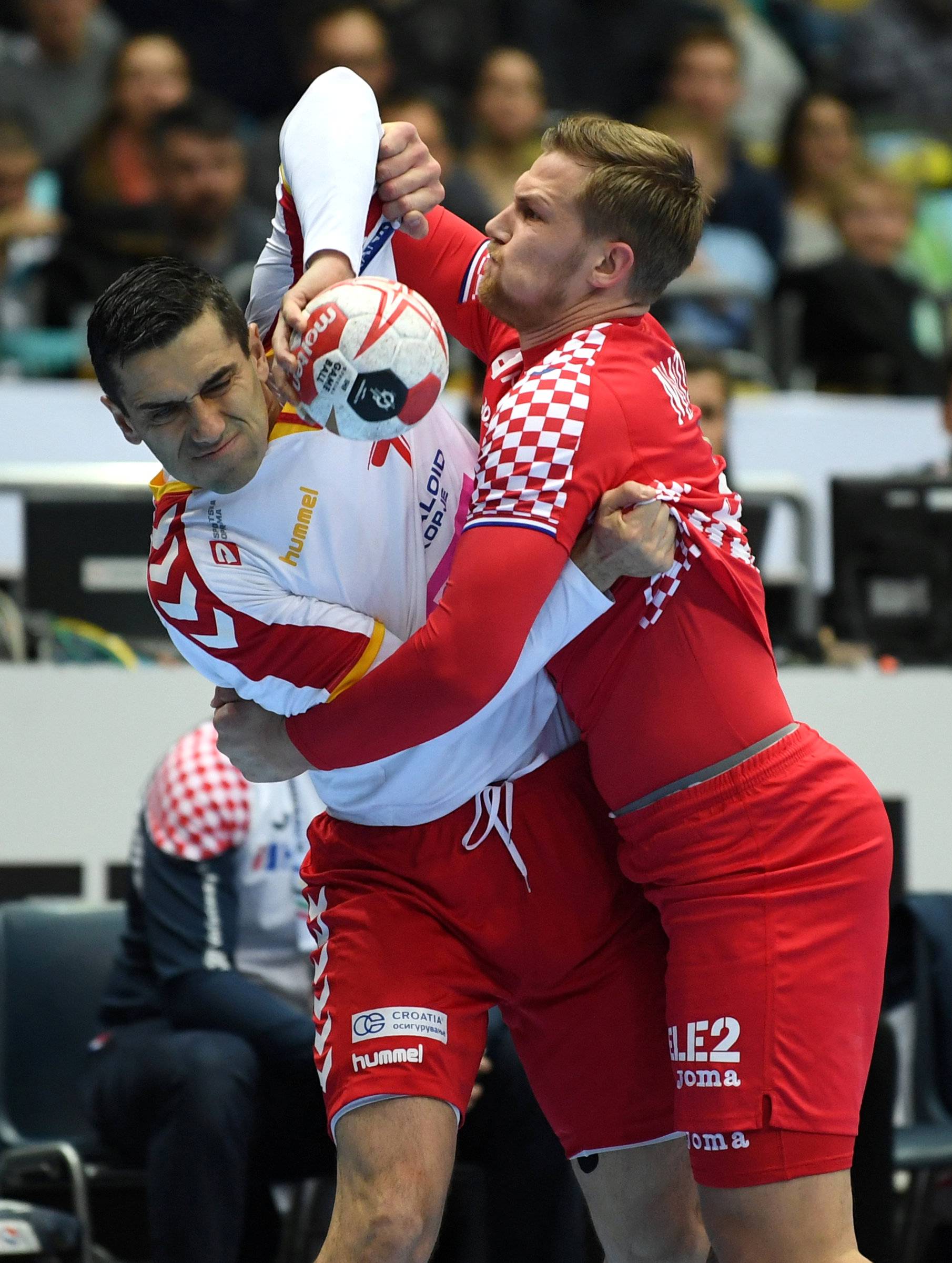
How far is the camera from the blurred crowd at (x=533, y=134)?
24.8 feet

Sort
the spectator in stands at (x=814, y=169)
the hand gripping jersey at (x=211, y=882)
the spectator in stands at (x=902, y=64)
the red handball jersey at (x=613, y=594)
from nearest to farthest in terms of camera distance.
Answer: the red handball jersey at (x=613, y=594) < the hand gripping jersey at (x=211, y=882) < the spectator in stands at (x=814, y=169) < the spectator in stands at (x=902, y=64)

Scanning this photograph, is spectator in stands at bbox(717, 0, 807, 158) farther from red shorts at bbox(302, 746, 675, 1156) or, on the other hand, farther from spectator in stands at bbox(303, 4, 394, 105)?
red shorts at bbox(302, 746, 675, 1156)

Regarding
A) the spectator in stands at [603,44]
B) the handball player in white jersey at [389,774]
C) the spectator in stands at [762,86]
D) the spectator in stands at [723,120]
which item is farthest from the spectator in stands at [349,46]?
the handball player in white jersey at [389,774]

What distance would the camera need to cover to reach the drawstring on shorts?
2998 mm

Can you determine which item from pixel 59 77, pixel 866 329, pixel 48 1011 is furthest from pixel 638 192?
pixel 59 77

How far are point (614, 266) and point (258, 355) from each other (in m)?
0.59

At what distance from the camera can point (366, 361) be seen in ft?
8.28

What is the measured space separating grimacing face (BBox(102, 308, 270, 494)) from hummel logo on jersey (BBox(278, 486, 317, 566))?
0.09 metres

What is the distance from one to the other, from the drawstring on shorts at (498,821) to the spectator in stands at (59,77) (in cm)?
626

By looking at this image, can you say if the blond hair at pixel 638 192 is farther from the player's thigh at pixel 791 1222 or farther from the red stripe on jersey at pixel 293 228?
the player's thigh at pixel 791 1222

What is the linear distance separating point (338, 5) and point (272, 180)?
972mm

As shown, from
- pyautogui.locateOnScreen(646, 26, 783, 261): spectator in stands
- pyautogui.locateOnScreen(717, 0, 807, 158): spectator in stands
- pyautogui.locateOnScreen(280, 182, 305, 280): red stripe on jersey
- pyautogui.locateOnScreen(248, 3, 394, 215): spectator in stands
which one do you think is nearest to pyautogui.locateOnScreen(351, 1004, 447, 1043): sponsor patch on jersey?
pyautogui.locateOnScreen(280, 182, 305, 280): red stripe on jersey

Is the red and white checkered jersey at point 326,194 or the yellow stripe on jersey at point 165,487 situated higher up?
the red and white checkered jersey at point 326,194

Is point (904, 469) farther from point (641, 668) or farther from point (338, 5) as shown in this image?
point (641, 668)
